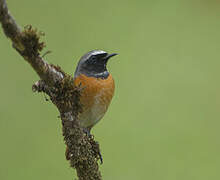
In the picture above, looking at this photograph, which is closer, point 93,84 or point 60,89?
point 60,89

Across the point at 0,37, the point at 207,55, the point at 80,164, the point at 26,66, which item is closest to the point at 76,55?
the point at 26,66

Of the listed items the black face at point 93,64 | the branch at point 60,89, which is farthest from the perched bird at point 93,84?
the branch at point 60,89

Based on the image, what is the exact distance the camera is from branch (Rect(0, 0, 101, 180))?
3000 millimetres

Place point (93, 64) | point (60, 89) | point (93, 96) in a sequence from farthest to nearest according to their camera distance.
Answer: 1. point (93, 64)
2. point (93, 96)
3. point (60, 89)

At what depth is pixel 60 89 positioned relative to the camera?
350 cm

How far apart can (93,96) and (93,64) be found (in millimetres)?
422

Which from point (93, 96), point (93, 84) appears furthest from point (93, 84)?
point (93, 96)

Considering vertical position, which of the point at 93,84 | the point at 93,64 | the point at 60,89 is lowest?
the point at 60,89

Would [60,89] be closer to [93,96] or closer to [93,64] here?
[93,96]

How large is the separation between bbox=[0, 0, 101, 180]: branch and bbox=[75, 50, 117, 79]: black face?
138cm

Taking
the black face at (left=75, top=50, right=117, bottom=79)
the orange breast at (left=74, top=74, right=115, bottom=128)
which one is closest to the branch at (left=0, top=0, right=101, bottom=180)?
the orange breast at (left=74, top=74, right=115, bottom=128)

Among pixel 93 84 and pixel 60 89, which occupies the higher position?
pixel 93 84

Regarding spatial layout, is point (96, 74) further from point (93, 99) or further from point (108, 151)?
point (108, 151)

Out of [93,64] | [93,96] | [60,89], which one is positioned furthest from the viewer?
[93,64]
